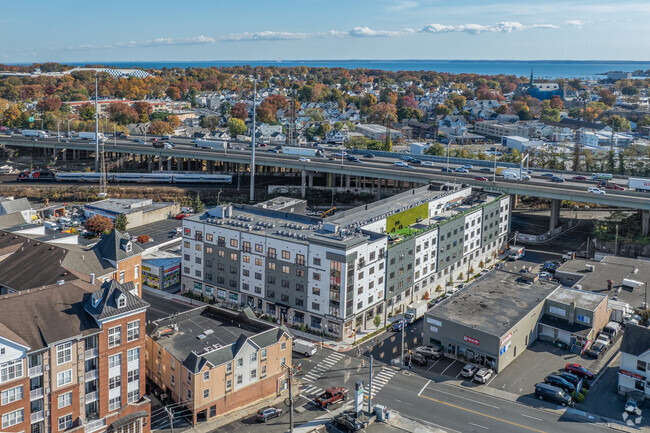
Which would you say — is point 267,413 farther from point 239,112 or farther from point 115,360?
point 239,112

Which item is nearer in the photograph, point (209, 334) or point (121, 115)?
point (209, 334)

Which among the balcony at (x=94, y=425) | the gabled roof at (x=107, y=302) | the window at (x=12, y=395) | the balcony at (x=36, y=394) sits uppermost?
the gabled roof at (x=107, y=302)

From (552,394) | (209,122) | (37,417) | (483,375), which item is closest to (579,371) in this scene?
(552,394)

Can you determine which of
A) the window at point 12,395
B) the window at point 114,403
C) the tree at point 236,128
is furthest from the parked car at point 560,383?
the tree at point 236,128

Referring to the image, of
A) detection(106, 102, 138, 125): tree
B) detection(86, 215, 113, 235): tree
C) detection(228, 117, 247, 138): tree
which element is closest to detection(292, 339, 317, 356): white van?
detection(86, 215, 113, 235): tree

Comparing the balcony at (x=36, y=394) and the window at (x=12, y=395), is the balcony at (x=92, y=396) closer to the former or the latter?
the balcony at (x=36, y=394)

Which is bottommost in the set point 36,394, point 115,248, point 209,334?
point 209,334
